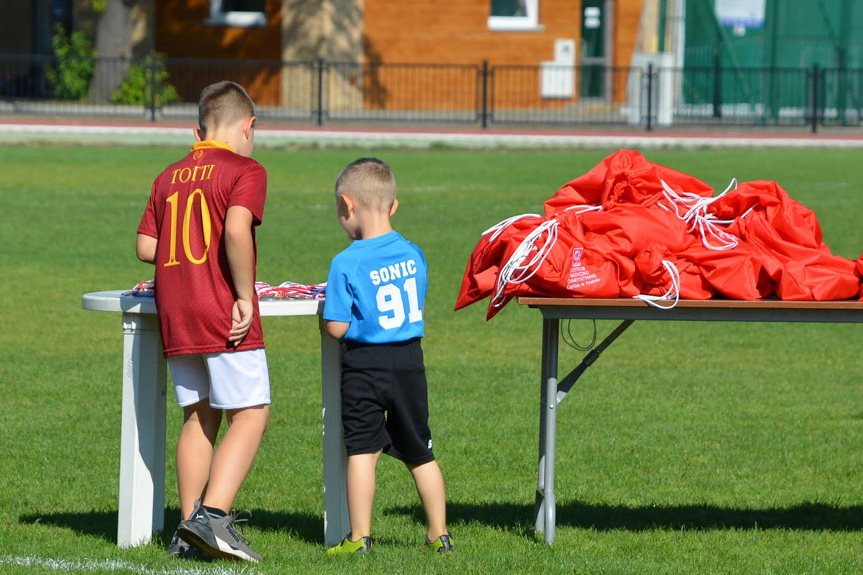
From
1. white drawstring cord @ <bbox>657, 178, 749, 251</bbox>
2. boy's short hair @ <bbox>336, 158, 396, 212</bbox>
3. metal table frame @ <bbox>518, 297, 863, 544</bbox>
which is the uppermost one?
boy's short hair @ <bbox>336, 158, 396, 212</bbox>

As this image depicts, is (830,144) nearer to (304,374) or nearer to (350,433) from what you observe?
(304,374)

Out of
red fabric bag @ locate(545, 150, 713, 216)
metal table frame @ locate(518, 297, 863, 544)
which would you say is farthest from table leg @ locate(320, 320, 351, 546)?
red fabric bag @ locate(545, 150, 713, 216)

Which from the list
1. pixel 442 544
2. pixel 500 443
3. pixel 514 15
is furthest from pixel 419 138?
pixel 442 544

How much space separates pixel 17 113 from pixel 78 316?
74.3ft

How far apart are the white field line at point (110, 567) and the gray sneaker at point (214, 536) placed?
0.17 feet

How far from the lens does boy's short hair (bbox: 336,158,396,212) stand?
Answer: 4.87 m

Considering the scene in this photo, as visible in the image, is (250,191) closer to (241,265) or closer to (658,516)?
(241,265)

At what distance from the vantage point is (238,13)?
1441 inches

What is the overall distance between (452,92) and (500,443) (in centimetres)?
2878

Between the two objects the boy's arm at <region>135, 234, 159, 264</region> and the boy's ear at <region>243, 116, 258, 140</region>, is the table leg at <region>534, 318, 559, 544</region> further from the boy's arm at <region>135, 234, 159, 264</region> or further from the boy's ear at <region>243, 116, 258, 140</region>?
the boy's arm at <region>135, 234, 159, 264</region>

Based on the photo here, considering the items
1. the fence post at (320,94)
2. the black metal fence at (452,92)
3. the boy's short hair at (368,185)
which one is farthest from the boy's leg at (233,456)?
the black metal fence at (452,92)

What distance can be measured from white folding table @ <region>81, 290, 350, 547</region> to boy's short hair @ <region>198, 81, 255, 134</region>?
26.8 inches

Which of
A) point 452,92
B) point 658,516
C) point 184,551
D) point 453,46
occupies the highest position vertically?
point 453,46

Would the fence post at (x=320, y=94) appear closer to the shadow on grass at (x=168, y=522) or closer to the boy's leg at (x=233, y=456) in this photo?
the shadow on grass at (x=168, y=522)
